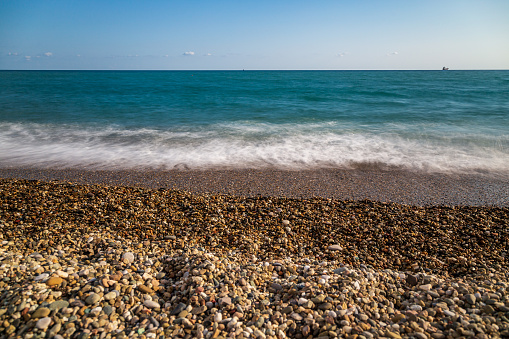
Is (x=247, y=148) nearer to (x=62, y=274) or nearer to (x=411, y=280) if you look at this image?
(x=411, y=280)

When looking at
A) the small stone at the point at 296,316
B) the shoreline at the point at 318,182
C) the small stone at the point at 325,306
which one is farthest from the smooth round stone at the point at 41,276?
the shoreline at the point at 318,182

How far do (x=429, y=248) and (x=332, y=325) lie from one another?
7.00ft

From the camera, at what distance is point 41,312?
247 cm

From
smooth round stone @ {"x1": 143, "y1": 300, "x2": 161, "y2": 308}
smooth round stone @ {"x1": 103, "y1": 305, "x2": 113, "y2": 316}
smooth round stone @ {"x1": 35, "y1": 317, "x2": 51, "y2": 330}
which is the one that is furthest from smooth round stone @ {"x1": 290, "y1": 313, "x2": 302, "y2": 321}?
smooth round stone @ {"x1": 35, "y1": 317, "x2": 51, "y2": 330}

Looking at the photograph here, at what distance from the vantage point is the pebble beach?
2.57 metres

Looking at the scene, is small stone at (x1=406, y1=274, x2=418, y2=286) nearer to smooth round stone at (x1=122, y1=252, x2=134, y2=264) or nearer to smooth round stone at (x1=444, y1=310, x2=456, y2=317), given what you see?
smooth round stone at (x1=444, y1=310, x2=456, y2=317)

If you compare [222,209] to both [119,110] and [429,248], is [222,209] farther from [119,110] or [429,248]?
[119,110]

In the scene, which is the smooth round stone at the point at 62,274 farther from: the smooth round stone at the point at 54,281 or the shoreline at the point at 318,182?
the shoreline at the point at 318,182

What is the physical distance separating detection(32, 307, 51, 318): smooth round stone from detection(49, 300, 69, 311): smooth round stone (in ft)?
0.13

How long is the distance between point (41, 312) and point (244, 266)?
1.93m

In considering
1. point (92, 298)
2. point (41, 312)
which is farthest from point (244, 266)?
point (41, 312)

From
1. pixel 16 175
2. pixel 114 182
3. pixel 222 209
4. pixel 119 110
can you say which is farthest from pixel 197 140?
pixel 119 110

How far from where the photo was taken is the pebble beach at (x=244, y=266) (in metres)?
2.57

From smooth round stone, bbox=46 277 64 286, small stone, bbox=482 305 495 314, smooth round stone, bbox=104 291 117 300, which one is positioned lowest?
small stone, bbox=482 305 495 314
